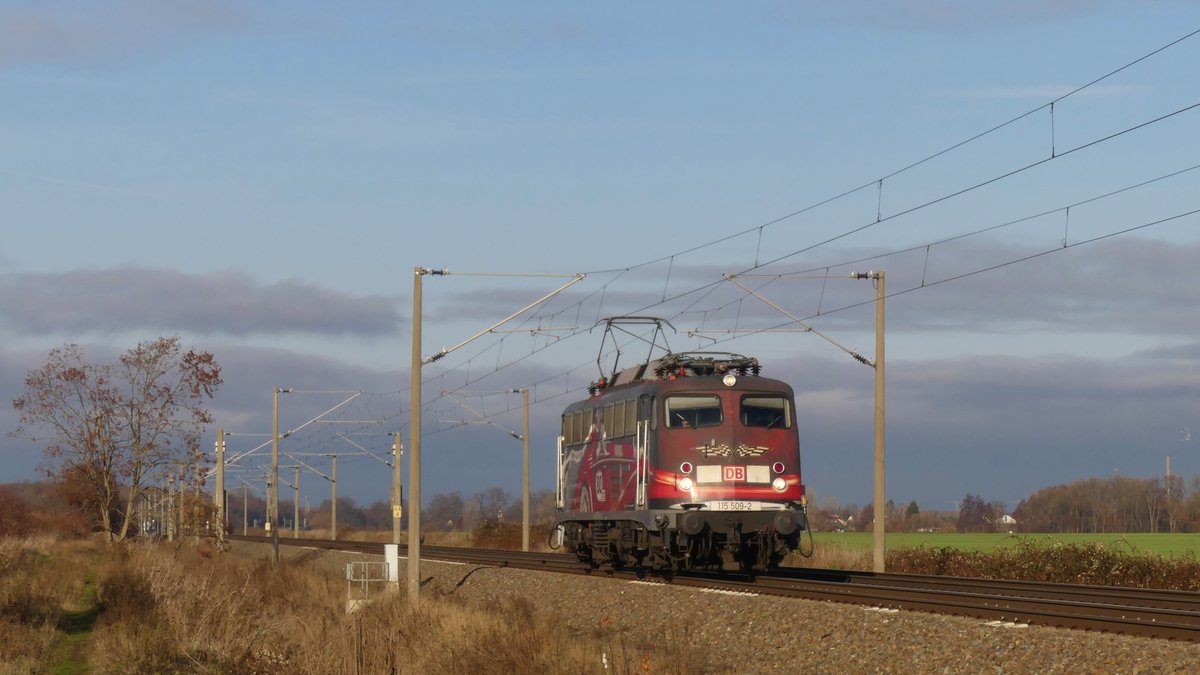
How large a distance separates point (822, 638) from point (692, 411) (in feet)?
32.1

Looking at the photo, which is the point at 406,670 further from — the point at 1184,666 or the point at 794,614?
the point at 1184,666

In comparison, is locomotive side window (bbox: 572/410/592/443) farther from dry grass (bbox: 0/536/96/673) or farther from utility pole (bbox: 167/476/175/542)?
utility pole (bbox: 167/476/175/542)

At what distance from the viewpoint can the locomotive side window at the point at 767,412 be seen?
29.8m

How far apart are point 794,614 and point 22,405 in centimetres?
3074

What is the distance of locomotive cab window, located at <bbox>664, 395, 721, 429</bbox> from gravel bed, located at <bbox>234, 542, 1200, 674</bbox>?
128 inches

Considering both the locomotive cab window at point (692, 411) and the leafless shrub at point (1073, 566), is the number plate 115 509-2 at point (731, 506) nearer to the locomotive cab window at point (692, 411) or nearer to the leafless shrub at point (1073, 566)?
the locomotive cab window at point (692, 411)

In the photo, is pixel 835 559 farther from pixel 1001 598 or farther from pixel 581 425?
pixel 1001 598

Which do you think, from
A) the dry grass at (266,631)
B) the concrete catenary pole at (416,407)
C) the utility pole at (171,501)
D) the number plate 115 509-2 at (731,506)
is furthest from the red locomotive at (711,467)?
the utility pole at (171,501)

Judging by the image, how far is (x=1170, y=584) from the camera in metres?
31.0

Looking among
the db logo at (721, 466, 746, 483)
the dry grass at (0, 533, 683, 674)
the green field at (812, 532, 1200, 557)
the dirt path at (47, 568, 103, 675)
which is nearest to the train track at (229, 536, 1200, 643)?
the db logo at (721, 466, 746, 483)

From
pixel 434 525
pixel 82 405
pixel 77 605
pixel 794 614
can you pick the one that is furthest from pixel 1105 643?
pixel 434 525

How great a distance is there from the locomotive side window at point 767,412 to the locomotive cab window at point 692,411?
587 mm

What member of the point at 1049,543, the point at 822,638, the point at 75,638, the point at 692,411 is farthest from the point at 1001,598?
the point at 75,638

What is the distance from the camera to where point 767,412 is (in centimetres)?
2998
